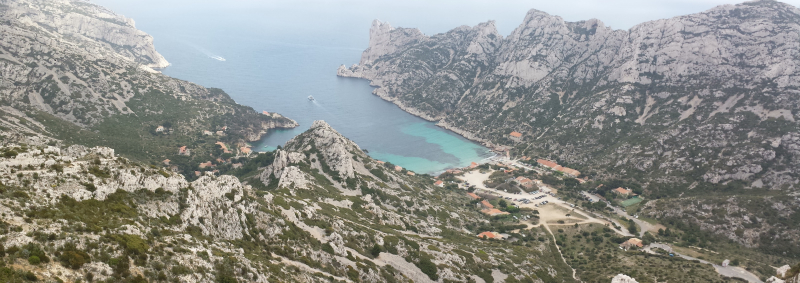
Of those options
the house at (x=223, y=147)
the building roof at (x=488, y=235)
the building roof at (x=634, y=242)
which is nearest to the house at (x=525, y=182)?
the building roof at (x=634, y=242)

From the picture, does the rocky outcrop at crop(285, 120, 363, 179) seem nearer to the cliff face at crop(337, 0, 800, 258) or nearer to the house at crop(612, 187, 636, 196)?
the cliff face at crop(337, 0, 800, 258)

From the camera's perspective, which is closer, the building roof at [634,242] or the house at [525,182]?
the building roof at [634,242]

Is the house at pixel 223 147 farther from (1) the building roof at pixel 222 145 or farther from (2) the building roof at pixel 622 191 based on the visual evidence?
(2) the building roof at pixel 622 191

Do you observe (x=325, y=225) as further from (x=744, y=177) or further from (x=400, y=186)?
(x=744, y=177)

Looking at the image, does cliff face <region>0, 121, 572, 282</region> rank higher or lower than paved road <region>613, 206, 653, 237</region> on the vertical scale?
higher

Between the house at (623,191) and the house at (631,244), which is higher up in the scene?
the house at (623,191)

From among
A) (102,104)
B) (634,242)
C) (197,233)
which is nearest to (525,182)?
(634,242)

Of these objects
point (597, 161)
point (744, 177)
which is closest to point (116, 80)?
point (597, 161)

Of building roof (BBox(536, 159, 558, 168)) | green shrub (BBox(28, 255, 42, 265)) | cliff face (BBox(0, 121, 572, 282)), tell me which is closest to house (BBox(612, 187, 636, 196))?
building roof (BBox(536, 159, 558, 168))

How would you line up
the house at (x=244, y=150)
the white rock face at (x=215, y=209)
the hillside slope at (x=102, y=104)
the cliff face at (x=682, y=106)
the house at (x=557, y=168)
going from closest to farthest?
the white rock face at (x=215, y=209) → the hillside slope at (x=102, y=104) → the cliff face at (x=682, y=106) → the house at (x=557, y=168) → the house at (x=244, y=150)

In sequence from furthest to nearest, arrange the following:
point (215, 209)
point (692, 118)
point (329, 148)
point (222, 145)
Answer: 1. point (692, 118)
2. point (222, 145)
3. point (329, 148)
4. point (215, 209)

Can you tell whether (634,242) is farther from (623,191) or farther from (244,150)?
(244,150)
